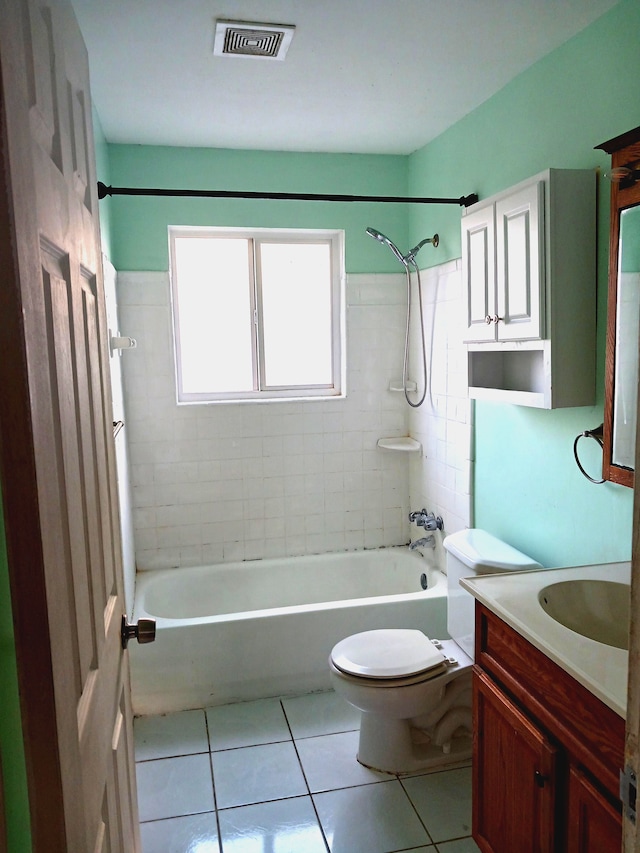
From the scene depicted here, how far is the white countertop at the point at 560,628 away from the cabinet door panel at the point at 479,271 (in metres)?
0.91

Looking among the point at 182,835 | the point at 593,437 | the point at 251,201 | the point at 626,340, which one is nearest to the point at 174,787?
the point at 182,835

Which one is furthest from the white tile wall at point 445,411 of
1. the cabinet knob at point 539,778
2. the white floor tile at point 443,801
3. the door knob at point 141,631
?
the door knob at point 141,631

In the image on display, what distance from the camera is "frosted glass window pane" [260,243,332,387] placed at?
361 centimetres

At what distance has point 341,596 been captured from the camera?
365 centimetres

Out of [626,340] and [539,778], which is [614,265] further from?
[539,778]

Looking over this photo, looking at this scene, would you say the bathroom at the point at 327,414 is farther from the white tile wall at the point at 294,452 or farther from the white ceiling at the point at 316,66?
the white ceiling at the point at 316,66

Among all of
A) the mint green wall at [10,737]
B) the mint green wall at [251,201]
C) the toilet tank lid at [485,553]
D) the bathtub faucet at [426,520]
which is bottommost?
the bathtub faucet at [426,520]

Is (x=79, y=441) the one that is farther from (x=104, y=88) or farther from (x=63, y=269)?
(x=104, y=88)

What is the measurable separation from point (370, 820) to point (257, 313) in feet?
8.11

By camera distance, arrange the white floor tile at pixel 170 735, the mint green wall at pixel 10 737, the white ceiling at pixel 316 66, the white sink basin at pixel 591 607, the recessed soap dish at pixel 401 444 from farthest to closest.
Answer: the recessed soap dish at pixel 401 444, the white floor tile at pixel 170 735, the white ceiling at pixel 316 66, the white sink basin at pixel 591 607, the mint green wall at pixel 10 737

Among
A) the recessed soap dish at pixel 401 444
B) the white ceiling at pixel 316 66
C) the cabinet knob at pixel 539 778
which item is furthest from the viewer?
the recessed soap dish at pixel 401 444

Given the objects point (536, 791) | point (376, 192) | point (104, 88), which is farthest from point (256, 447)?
point (536, 791)

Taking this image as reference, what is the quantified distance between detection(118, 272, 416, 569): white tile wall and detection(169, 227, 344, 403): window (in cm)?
14

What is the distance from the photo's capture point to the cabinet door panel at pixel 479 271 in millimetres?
2312
